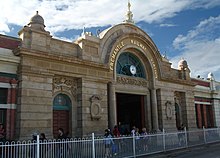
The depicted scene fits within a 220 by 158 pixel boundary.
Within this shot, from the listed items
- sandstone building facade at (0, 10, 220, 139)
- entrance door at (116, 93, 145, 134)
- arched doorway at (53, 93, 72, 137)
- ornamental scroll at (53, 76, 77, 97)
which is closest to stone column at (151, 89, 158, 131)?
sandstone building facade at (0, 10, 220, 139)

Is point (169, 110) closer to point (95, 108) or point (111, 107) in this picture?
point (111, 107)

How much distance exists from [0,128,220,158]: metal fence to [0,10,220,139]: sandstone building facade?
7.21 ft

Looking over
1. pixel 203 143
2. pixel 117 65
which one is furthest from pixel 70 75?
pixel 203 143

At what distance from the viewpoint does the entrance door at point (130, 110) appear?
816 inches

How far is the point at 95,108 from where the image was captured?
1554 centimetres

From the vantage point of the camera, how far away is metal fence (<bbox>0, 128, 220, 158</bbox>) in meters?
9.66

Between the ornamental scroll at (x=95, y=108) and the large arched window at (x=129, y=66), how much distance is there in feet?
11.3

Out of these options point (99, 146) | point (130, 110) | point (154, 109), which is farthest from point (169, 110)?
point (99, 146)

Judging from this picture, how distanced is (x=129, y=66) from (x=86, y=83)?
15.8 ft

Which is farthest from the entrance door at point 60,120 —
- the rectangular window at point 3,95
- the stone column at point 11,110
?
the rectangular window at point 3,95

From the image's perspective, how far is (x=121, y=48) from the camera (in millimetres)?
18219

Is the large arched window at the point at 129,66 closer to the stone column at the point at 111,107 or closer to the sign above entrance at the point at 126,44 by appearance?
the sign above entrance at the point at 126,44

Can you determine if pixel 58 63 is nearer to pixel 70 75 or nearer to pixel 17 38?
pixel 70 75

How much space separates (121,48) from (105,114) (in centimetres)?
492
